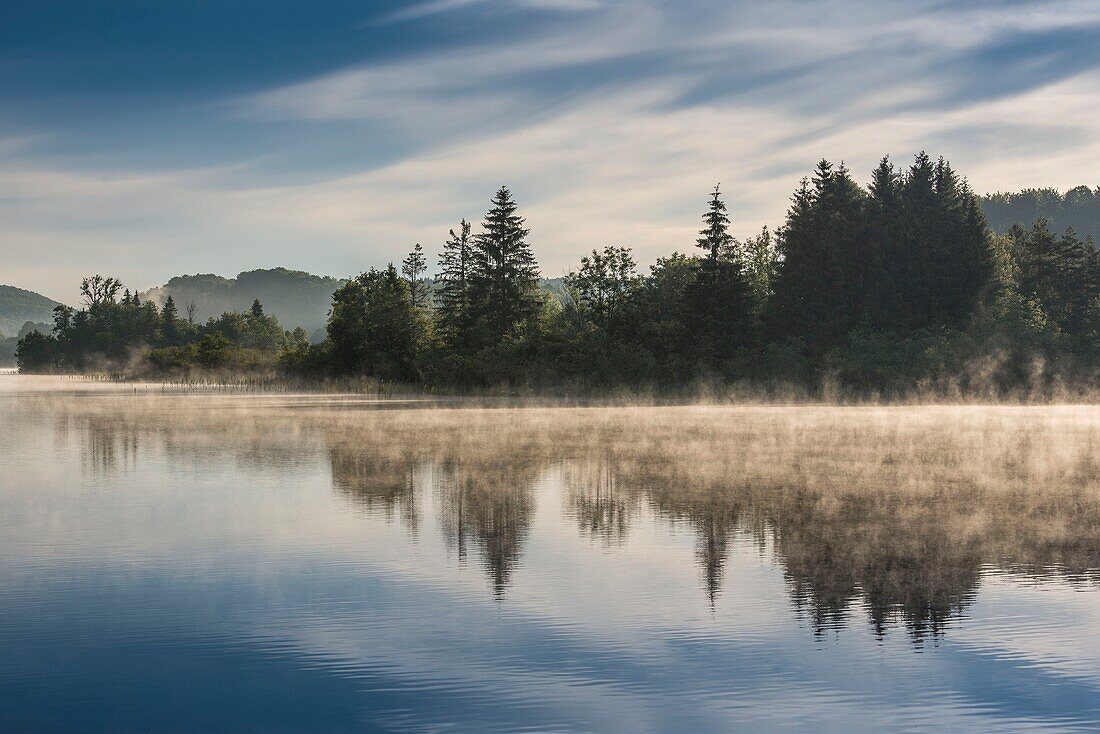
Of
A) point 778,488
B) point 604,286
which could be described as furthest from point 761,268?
point 778,488

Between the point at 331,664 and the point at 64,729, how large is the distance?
225 centimetres

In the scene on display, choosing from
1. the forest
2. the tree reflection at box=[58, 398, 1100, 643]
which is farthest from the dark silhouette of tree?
the tree reflection at box=[58, 398, 1100, 643]

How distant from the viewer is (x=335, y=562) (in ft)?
48.8

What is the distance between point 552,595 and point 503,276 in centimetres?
9290

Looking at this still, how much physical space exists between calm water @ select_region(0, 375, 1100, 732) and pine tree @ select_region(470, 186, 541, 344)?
74.4 meters

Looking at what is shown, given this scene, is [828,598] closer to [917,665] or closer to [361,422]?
[917,665]

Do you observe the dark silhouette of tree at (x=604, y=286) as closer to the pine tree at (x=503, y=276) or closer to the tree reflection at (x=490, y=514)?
the pine tree at (x=503, y=276)

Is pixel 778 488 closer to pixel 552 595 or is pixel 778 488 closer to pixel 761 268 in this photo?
pixel 552 595

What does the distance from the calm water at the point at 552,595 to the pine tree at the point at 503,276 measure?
244 feet

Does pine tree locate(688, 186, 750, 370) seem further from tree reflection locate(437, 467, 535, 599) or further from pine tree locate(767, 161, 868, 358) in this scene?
tree reflection locate(437, 467, 535, 599)

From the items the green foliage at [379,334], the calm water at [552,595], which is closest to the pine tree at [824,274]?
the green foliage at [379,334]

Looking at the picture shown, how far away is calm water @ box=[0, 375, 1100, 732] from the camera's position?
8812 mm

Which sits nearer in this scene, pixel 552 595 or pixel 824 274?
pixel 552 595

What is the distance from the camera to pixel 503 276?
4131 inches
